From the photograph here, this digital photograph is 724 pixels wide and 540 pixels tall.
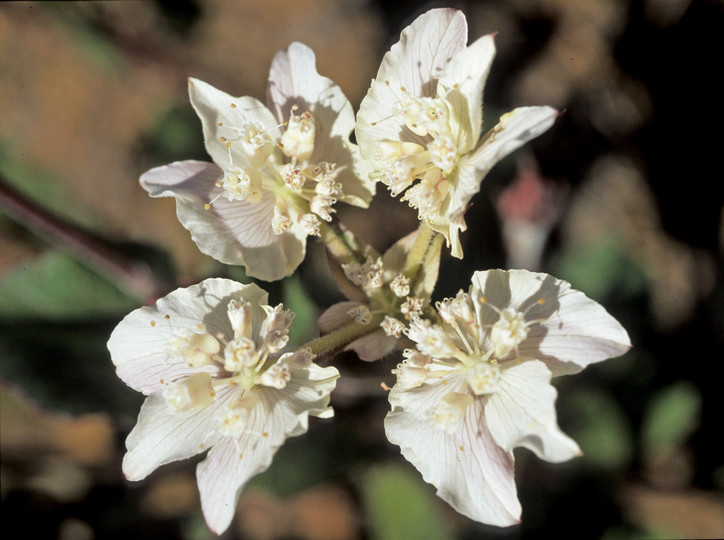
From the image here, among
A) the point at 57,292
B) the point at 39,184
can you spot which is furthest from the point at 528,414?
the point at 39,184

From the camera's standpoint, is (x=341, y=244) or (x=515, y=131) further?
(x=341, y=244)

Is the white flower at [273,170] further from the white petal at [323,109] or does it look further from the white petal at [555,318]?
the white petal at [555,318]

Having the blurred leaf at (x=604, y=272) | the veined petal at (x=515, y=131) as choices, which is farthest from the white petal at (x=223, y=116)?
the blurred leaf at (x=604, y=272)

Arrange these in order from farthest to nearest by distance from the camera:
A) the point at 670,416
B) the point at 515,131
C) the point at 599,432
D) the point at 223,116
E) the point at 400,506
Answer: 1. the point at 670,416
2. the point at 599,432
3. the point at 400,506
4. the point at 223,116
5. the point at 515,131

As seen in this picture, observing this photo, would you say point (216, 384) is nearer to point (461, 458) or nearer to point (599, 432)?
point (461, 458)

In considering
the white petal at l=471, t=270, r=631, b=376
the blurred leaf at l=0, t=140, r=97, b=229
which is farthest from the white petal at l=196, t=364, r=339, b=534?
the blurred leaf at l=0, t=140, r=97, b=229

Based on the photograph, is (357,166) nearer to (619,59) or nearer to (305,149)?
(305,149)
